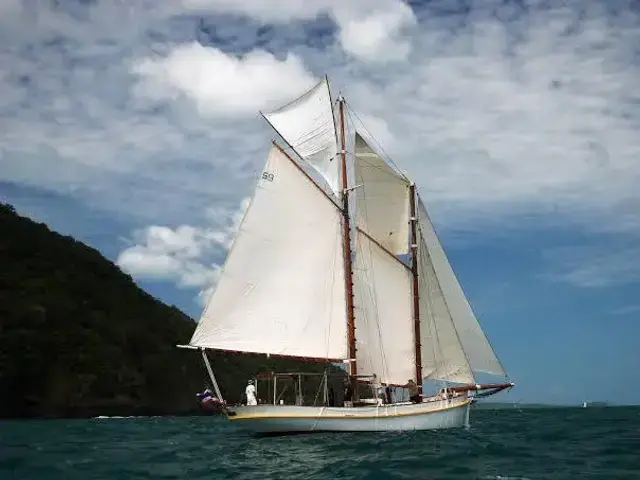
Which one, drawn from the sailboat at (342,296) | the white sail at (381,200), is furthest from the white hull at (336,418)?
the white sail at (381,200)

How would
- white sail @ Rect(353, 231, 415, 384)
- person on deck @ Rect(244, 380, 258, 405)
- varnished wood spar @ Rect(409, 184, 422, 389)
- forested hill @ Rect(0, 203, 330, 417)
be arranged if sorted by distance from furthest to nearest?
forested hill @ Rect(0, 203, 330, 417) → varnished wood spar @ Rect(409, 184, 422, 389) → white sail @ Rect(353, 231, 415, 384) → person on deck @ Rect(244, 380, 258, 405)

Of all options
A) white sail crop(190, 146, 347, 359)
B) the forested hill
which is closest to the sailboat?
white sail crop(190, 146, 347, 359)

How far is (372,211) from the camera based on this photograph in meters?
55.9

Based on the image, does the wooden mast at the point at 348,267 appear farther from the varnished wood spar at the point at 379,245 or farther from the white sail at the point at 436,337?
the white sail at the point at 436,337

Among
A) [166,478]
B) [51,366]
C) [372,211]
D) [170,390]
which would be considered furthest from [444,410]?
[170,390]

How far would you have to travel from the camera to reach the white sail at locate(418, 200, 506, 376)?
55.3 m

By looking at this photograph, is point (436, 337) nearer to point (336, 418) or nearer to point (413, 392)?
point (413, 392)

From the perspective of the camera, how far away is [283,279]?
49656 millimetres

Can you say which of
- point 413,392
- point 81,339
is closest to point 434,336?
point 413,392

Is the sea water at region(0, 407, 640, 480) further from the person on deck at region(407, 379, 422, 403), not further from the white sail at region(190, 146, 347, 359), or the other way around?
the white sail at region(190, 146, 347, 359)

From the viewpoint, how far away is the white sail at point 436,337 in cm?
5512

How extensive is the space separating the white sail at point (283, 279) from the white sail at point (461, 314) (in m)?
7.65

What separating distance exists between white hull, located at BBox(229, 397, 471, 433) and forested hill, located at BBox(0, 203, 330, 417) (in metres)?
68.4

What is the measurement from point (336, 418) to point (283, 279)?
9435 millimetres
